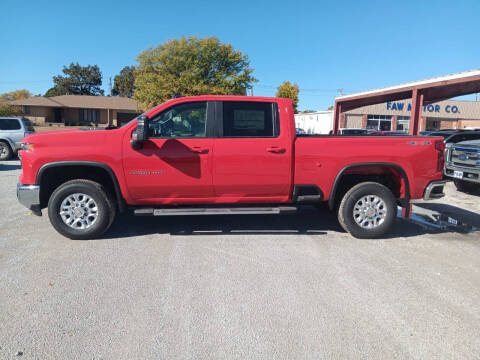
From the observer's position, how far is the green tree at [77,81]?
7231 cm

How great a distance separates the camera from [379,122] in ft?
147

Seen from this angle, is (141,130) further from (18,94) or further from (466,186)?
(18,94)

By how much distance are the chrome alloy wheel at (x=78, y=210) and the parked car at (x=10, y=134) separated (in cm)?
1199

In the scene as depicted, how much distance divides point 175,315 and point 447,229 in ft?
16.2

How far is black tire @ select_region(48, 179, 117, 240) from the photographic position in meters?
4.79

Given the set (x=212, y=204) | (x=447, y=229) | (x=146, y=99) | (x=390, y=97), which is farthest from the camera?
(x=146, y=99)

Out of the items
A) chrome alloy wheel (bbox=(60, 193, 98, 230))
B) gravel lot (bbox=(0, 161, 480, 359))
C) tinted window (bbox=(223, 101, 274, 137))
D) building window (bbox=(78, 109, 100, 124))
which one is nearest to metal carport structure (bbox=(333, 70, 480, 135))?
gravel lot (bbox=(0, 161, 480, 359))

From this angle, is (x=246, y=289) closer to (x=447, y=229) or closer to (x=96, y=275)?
(x=96, y=275)

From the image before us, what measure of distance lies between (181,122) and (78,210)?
1911mm

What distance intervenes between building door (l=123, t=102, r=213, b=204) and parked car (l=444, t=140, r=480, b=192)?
666 cm

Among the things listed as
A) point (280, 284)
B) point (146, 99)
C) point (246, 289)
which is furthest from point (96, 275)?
point (146, 99)

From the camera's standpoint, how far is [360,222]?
5.21m

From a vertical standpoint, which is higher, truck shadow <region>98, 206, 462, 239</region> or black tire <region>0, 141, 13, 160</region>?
black tire <region>0, 141, 13, 160</region>

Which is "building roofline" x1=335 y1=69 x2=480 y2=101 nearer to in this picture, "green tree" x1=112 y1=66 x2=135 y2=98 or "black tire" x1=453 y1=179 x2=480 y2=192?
"black tire" x1=453 y1=179 x2=480 y2=192
